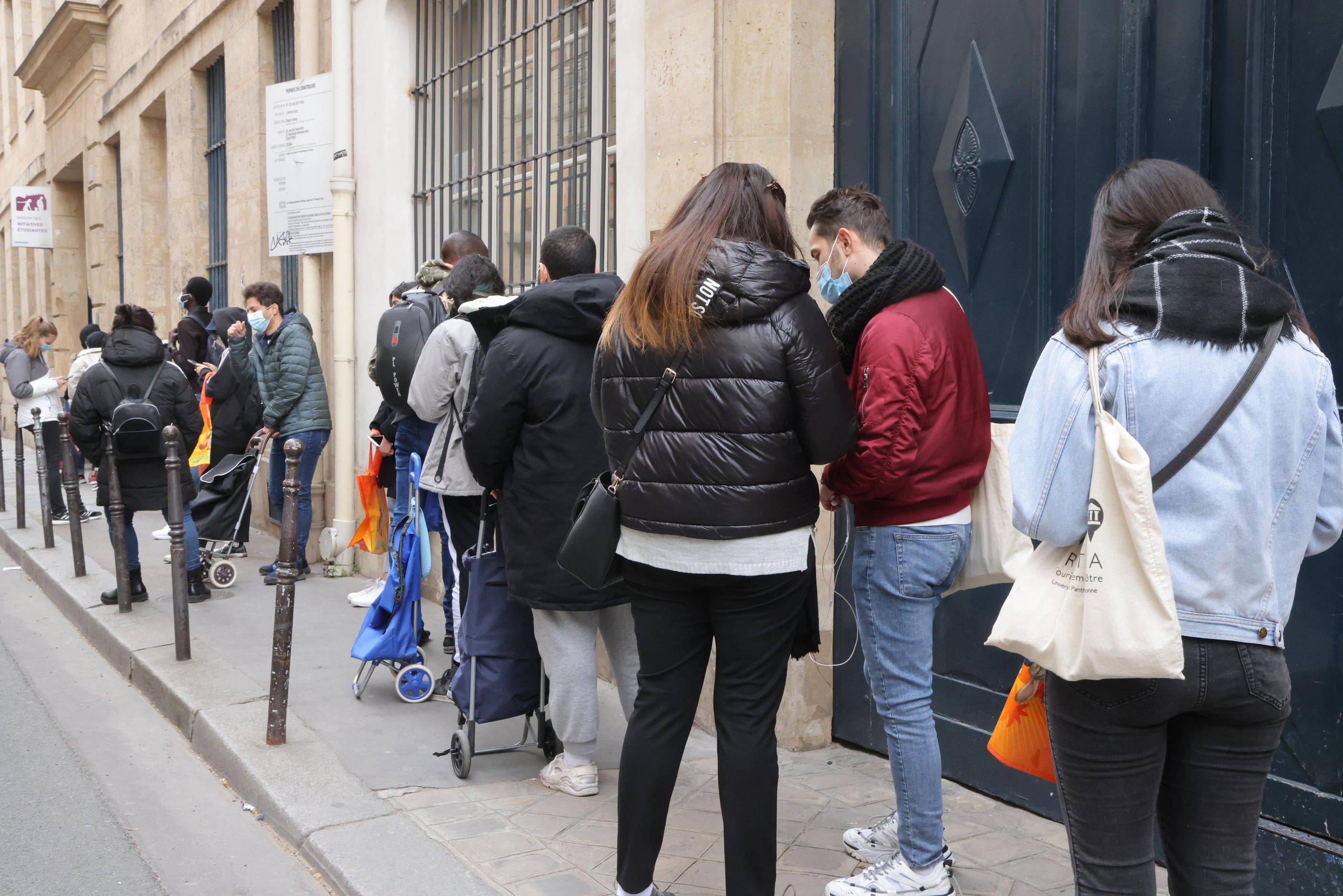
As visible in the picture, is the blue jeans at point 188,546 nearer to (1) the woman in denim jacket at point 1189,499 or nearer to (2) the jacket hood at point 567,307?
(2) the jacket hood at point 567,307

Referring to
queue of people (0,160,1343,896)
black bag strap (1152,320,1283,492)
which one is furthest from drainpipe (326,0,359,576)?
black bag strap (1152,320,1283,492)

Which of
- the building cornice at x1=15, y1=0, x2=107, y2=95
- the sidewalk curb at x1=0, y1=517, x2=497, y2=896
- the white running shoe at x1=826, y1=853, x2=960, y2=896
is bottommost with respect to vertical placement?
the sidewalk curb at x1=0, y1=517, x2=497, y2=896

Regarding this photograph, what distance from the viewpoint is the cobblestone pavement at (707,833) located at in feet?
11.0

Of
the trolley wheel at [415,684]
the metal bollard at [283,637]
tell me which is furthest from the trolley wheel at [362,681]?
the metal bollard at [283,637]

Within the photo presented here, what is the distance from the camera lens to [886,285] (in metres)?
3.07

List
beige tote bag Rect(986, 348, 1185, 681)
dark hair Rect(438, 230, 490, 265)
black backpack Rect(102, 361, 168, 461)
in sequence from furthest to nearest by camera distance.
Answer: black backpack Rect(102, 361, 168, 461) < dark hair Rect(438, 230, 490, 265) < beige tote bag Rect(986, 348, 1185, 681)

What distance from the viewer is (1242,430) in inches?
77.2

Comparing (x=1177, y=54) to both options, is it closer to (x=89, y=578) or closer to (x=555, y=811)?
(x=555, y=811)

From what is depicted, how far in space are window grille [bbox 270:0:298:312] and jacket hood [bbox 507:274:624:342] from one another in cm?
624

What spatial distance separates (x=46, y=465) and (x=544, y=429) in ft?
23.8

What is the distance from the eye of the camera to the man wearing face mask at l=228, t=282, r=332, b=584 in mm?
8055

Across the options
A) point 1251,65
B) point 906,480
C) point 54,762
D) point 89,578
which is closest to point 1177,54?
point 1251,65

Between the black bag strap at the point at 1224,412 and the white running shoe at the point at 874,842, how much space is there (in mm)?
1768

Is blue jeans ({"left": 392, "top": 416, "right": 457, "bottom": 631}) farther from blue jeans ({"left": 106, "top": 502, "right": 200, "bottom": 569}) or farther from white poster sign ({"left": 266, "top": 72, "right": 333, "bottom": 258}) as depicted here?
white poster sign ({"left": 266, "top": 72, "right": 333, "bottom": 258})
